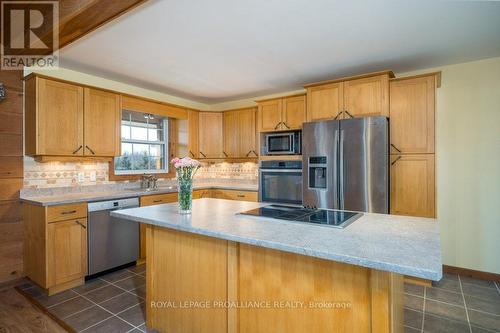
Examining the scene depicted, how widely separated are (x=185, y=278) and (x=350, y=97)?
106 inches

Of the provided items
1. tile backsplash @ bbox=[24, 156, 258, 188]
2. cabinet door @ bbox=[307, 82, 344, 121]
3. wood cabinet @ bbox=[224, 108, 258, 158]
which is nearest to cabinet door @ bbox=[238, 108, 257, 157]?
wood cabinet @ bbox=[224, 108, 258, 158]

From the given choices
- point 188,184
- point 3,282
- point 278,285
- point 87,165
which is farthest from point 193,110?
point 278,285

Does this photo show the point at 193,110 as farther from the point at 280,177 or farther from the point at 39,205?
the point at 39,205

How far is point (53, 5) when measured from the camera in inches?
72.0

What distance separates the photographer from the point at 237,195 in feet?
14.2

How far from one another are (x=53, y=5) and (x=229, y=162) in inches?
139

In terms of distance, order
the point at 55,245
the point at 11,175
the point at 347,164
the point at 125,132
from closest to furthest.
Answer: the point at 55,245, the point at 11,175, the point at 347,164, the point at 125,132

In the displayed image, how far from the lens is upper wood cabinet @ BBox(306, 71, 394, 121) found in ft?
10.2

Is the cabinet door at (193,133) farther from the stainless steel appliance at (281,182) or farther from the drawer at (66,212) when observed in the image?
the drawer at (66,212)

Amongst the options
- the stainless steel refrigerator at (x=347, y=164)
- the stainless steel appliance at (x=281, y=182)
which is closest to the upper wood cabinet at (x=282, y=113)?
the stainless steel refrigerator at (x=347, y=164)

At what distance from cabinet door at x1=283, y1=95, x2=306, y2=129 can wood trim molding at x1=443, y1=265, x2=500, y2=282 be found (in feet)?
8.17

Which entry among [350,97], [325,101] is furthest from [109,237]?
[350,97]

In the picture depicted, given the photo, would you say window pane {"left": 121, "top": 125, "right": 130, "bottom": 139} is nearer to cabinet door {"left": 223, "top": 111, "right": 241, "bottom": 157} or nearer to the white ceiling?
the white ceiling

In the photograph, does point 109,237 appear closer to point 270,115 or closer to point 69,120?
point 69,120
